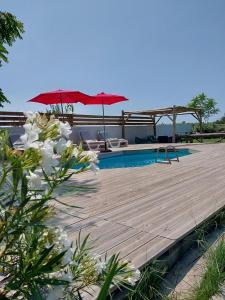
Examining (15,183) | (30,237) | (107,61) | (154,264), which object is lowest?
(154,264)

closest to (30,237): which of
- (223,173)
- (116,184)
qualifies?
(116,184)

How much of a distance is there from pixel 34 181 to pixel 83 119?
13152 millimetres

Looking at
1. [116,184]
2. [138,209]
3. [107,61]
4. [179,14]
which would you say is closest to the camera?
[138,209]

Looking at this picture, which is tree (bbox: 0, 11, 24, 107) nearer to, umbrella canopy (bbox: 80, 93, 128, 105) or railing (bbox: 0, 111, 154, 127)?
railing (bbox: 0, 111, 154, 127)

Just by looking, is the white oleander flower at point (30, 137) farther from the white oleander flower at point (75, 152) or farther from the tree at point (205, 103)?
the tree at point (205, 103)

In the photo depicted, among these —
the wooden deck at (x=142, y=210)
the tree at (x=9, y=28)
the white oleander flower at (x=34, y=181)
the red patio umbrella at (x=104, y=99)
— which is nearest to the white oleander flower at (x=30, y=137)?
the white oleander flower at (x=34, y=181)

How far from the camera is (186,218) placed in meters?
2.97

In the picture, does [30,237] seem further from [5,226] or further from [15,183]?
[15,183]

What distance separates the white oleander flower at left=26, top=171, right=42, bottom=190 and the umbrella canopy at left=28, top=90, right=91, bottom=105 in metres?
9.05

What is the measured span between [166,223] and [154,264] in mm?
745

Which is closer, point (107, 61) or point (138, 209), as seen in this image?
point (138, 209)

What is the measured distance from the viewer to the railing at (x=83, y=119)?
11.0 metres

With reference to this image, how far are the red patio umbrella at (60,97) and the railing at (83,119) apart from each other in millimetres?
647

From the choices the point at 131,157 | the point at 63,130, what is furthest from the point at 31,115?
the point at 131,157
